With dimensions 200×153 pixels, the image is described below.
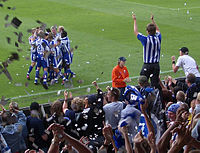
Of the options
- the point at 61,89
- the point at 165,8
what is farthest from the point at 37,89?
the point at 165,8

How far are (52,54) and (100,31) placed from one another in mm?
6508

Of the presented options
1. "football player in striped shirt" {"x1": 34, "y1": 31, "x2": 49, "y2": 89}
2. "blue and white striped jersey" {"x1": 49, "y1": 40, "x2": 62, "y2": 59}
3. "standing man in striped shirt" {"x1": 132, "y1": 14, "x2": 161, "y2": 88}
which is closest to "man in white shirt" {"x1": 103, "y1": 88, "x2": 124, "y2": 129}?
"standing man in striped shirt" {"x1": 132, "y1": 14, "x2": 161, "y2": 88}

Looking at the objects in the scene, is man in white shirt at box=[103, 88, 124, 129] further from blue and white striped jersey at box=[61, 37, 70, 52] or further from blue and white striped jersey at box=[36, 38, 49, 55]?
blue and white striped jersey at box=[61, 37, 70, 52]

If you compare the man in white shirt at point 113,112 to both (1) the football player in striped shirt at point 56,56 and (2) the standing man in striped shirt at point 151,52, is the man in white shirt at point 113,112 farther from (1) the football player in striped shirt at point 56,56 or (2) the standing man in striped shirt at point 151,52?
(1) the football player in striped shirt at point 56,56

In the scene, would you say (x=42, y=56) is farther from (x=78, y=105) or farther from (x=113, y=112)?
(x=113, y=112)

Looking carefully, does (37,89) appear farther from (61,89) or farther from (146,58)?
(146,58)

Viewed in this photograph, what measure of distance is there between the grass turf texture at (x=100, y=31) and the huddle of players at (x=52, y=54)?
375mm

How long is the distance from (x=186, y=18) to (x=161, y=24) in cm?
178

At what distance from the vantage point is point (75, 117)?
7035 millimetres

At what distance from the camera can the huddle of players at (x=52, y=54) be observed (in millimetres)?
12156

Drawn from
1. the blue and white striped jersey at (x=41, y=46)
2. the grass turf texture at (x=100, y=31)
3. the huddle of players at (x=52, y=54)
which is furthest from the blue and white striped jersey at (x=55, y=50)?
the grass turf texture at (x=100, y=31)

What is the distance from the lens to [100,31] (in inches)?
736

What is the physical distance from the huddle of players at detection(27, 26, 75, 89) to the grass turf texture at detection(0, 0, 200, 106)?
375mm

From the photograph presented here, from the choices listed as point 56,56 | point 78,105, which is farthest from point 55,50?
point 78,105
